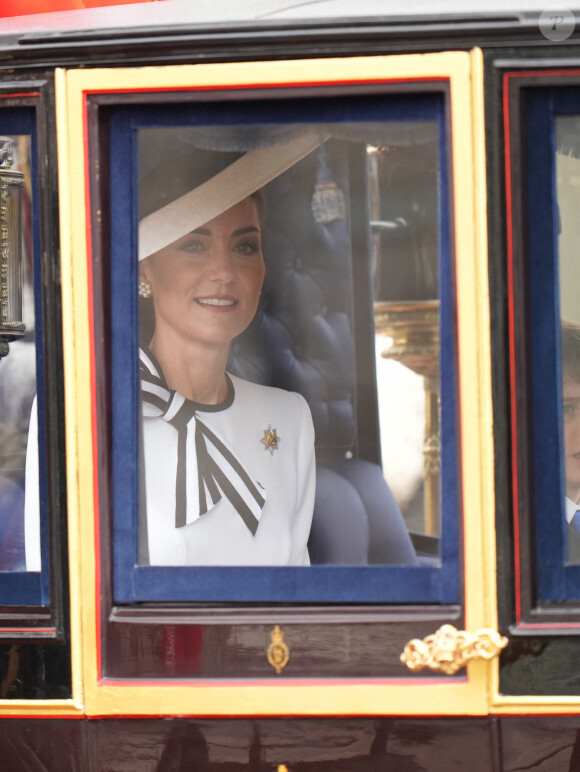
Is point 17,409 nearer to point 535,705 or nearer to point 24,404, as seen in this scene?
point 24,404

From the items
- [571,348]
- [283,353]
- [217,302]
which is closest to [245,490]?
[283,353]

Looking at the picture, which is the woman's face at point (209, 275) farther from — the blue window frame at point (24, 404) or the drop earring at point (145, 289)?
the blue window frame at point (24, 404)

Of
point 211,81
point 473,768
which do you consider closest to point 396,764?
point 473,768

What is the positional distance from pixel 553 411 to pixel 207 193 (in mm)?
864

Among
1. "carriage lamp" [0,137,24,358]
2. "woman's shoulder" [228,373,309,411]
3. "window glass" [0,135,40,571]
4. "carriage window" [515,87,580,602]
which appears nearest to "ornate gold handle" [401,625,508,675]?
"carriage window" [515,87,580,602]

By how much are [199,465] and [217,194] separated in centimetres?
59

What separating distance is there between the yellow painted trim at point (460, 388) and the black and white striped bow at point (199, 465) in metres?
0.22

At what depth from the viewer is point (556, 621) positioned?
188 centimetres

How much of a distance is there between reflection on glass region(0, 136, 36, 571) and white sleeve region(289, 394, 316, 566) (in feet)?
1.90

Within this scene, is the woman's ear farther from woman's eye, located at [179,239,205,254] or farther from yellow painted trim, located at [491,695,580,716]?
yellow painted trim, located at [491,695,580,716]

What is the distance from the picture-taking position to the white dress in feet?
6.63

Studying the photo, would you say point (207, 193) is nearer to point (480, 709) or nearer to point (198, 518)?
point (198, 518)

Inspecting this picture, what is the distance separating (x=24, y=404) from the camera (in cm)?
202

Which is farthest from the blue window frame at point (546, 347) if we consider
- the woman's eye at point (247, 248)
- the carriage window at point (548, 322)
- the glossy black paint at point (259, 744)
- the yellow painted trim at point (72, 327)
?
the yellow painted trim at point (72, 327)
